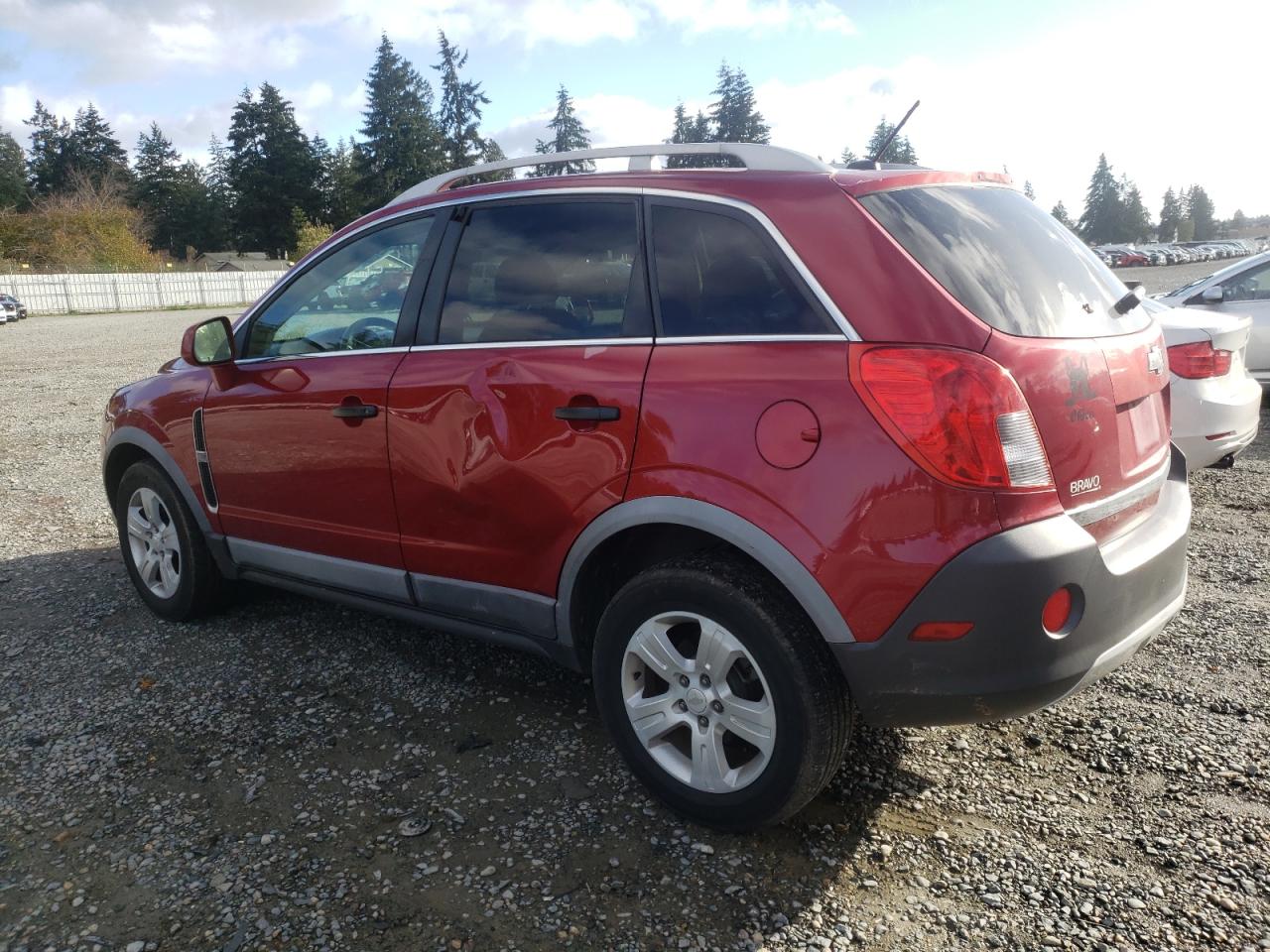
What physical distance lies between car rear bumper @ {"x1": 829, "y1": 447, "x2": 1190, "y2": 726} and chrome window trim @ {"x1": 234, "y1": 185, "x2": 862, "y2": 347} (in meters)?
0.65

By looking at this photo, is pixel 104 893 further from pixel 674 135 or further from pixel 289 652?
pixel 674 135

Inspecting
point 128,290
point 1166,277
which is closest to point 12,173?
point 128,290

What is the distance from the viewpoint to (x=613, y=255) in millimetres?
3021

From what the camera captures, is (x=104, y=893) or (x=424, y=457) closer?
(x=104, y=893)

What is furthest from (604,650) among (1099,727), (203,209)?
(203,209)

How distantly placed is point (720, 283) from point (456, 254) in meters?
1.14

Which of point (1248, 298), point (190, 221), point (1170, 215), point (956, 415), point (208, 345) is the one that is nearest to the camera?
point (956, 415)

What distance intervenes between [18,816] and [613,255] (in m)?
2.50

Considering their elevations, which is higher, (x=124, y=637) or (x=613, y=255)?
(x=613, y=255)

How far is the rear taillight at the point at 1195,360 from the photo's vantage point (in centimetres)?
562

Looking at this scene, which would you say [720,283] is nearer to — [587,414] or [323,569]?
[587,414]

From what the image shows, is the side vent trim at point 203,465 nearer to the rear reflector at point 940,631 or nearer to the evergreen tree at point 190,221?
the rear reflector at point 940,631

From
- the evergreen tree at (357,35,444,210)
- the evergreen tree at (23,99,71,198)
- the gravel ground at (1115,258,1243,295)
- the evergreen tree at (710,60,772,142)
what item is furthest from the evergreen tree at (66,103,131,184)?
the gravel ground at (1115,258,1243,295)

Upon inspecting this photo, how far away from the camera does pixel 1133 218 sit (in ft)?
404
